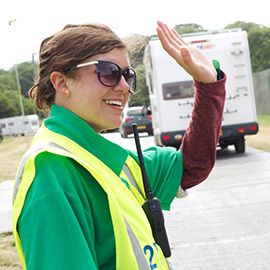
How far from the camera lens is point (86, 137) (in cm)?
161

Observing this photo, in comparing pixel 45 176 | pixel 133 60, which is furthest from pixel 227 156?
pixel 45 176

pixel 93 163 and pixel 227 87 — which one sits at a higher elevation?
pixel 93 163

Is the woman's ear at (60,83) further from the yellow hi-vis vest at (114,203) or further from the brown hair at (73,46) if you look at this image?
the yellow hi-vis vest at (114,203)

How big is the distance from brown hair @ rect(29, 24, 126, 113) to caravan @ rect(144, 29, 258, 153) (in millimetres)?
10454

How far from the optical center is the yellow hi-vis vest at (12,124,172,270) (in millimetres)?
1392

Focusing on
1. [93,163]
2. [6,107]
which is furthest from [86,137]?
[6,107]

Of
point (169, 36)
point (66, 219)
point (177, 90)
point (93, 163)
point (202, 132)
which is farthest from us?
point (177, 90)

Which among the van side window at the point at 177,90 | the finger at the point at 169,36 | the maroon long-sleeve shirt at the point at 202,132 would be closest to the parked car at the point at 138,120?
the van side window at the point at 177,90

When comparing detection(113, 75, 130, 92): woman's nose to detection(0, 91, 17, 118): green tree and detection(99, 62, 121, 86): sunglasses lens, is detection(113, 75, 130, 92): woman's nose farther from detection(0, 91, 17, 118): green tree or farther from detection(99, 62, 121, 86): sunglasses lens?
detection(0, 91, 17, 118): green tree

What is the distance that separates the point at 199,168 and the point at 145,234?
69cm

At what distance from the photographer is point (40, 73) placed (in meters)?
1.82

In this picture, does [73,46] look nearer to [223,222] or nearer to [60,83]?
[60,83]

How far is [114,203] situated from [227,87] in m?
11.2

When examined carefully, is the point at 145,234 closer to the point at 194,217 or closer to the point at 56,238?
the point at 56,238
